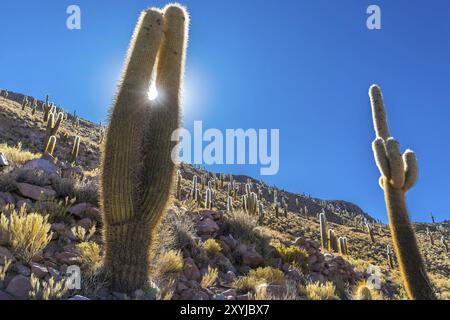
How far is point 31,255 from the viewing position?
20.5ft

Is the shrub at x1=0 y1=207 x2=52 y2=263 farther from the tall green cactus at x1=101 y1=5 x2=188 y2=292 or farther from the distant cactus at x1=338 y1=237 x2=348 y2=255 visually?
the distant cactus at x1=338 y1=237 x2=348 y2=255

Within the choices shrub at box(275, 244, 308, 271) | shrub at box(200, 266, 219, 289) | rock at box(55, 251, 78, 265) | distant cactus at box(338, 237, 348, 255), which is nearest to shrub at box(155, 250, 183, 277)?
shrub at box(200, 266, 219, 289)

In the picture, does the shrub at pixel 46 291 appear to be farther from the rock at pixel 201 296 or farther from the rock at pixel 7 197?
the rock at pixel 7 197

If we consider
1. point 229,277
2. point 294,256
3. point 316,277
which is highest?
point 294,256

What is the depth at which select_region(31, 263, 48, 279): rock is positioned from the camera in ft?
19.1

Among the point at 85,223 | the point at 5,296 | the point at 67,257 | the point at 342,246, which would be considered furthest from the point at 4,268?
the point at 342,246

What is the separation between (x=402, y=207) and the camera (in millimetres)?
8852

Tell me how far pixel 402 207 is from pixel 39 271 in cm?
732

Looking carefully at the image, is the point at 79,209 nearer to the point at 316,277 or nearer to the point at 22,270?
the point at 22,270

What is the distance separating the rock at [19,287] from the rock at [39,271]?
48 centimetres

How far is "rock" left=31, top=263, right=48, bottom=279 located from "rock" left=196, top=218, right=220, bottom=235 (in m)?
6.46

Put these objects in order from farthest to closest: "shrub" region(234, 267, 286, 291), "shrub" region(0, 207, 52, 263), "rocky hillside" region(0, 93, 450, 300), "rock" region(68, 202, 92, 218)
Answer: "rock" region(68, 202, 92, 218)
"shrub" region(234, 267, 286, 291)
"shrub" region(0, 207, 52, 263)
"rocky hillside" region(0, 93, 450, 300)

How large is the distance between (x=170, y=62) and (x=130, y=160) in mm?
2344
